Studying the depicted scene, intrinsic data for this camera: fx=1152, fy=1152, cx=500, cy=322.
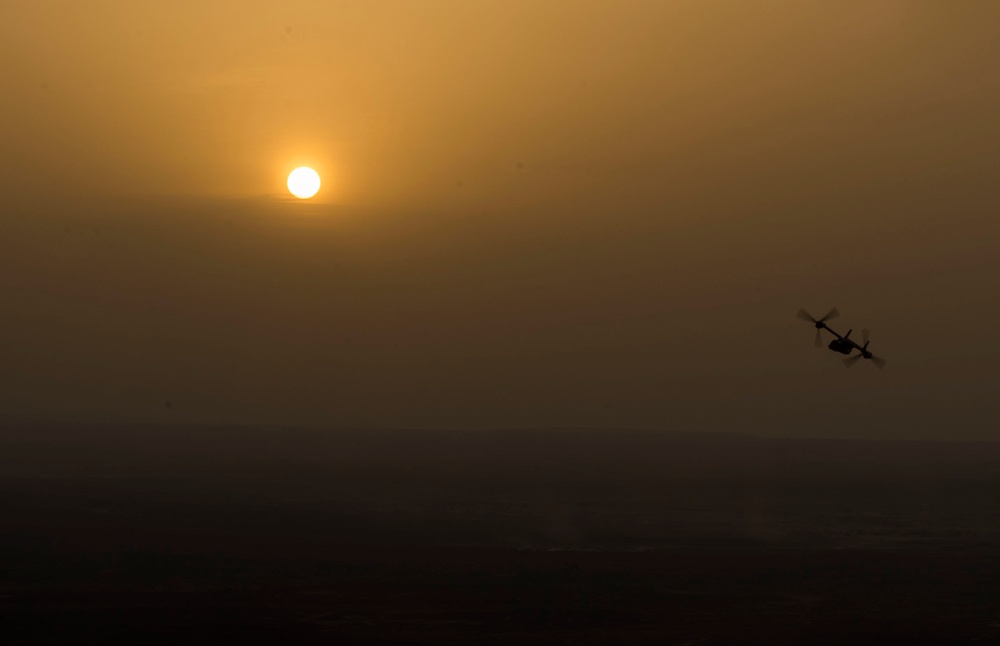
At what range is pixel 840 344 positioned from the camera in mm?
164750
